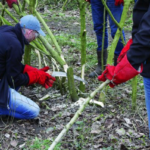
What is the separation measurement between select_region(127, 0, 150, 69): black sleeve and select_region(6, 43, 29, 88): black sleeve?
1538 mm

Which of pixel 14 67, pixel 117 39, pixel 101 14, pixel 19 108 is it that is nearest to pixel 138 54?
pixel 117 39

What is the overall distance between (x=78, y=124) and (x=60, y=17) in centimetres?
608

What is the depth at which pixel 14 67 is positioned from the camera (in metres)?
3.23

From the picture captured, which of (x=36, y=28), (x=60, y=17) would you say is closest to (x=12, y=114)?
(x=36, y=28)

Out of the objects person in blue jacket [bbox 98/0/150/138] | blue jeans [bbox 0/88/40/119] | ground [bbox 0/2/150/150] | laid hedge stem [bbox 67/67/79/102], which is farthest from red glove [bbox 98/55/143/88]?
blue jeans [bbox 0/88/40/119]

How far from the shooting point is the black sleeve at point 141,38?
191 centimetres

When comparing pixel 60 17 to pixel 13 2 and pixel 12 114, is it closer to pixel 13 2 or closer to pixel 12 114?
pixel 13 2

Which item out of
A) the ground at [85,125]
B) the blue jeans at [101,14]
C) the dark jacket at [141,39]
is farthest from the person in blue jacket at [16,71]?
the dark jacket at [141,39]

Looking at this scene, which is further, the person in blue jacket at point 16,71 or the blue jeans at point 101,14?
the blue jeans at point 101,14

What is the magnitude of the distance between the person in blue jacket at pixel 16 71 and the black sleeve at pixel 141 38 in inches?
61.1

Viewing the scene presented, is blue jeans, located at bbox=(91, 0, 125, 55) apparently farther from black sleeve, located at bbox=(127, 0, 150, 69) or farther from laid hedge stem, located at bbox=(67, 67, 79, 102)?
black sleeve, located at bbox=(127, 0, 150, 69)

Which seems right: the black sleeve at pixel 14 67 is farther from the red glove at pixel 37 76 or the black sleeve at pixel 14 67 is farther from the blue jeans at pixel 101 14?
the blue jeans at pixel 101 14

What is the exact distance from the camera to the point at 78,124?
335 cm

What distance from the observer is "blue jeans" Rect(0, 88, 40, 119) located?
134 inches
